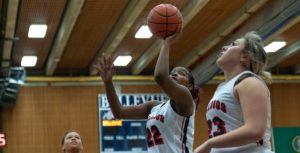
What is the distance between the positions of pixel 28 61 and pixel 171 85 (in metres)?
12.6

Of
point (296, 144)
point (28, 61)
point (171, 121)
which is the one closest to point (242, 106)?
point (171, 121)

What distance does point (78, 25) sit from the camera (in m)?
13.6

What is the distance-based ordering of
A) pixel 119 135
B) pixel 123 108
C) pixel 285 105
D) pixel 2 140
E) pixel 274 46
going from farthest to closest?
1. pixel 285 105
2. pixel 119 135
3. pixel 274 46
4. pixel 2 140
5. pixel 123 108

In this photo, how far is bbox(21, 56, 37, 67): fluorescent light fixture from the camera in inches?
643

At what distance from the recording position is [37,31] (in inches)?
545

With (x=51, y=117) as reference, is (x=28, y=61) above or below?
above

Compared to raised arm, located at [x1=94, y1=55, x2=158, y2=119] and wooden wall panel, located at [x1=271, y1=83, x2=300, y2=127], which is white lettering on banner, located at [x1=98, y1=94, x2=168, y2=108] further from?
raised arm, located at [x1=94, y1=55, x2=158, y2=119]

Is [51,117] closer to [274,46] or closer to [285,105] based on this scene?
[274,46]

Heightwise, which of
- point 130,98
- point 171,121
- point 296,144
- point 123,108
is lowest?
point 171,121

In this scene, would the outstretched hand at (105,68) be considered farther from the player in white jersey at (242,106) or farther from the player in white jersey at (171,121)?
the player in white jersey at (242,106)

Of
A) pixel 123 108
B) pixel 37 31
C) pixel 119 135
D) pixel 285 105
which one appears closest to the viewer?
pixel 123 108

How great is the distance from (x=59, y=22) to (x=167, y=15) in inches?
321

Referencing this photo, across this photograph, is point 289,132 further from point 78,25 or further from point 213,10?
point 78,25

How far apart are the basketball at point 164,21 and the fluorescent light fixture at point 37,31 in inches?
321
